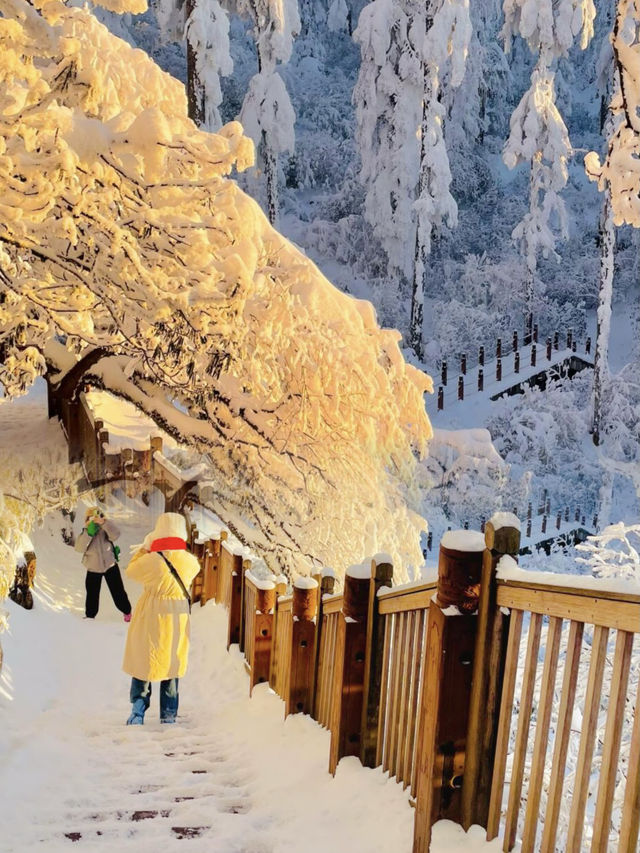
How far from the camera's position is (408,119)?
2434 centimetres

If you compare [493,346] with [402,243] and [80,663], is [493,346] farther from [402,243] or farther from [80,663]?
[80,663]

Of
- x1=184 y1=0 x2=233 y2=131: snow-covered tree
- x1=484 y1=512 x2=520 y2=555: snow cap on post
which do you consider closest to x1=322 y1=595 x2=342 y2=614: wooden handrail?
x1=484 y1=512 x2=520 y2=555: snow cap on post

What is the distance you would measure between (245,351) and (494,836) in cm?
547

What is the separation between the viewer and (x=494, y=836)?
8.86 ft

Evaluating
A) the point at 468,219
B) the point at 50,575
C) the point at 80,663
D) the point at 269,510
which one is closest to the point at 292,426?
the point at 269,510

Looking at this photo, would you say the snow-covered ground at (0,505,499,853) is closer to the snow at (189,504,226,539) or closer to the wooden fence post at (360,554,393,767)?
the wooden fence post at (360,554,393,767)

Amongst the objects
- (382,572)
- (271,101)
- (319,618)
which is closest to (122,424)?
(319,618)

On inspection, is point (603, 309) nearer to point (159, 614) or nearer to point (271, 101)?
point (271, 101)

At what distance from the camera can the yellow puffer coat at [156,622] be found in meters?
5.50

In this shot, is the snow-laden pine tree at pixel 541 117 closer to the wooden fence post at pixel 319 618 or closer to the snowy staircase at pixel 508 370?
the snowy staircase at pixel 508 370

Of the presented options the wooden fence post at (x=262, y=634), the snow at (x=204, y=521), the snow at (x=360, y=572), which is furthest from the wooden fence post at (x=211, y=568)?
the snow at (x=360, y=572)

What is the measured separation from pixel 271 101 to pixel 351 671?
2142cm

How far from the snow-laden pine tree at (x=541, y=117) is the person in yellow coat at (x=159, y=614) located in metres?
17.4

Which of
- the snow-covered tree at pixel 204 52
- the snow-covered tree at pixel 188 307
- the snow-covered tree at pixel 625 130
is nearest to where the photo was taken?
the snow-covered tree at pixel 188 307
